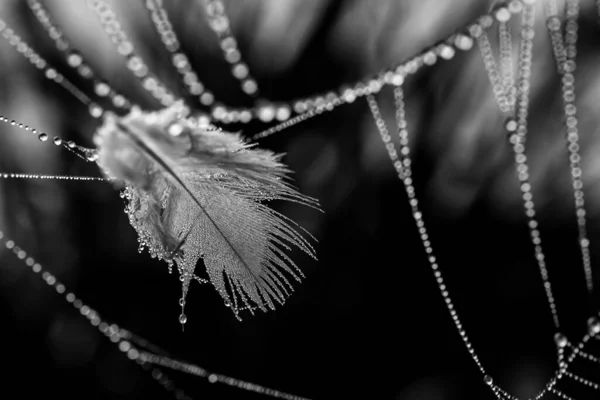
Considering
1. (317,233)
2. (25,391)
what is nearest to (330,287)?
(317,233)

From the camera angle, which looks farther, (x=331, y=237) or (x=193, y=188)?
(x=331, y=237)

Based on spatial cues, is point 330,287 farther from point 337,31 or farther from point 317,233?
point 337,31

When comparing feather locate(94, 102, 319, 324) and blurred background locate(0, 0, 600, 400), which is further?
blurred background locate(0, 0, 600, 400)

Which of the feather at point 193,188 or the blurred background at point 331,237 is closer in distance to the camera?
the feather at point 193,188
